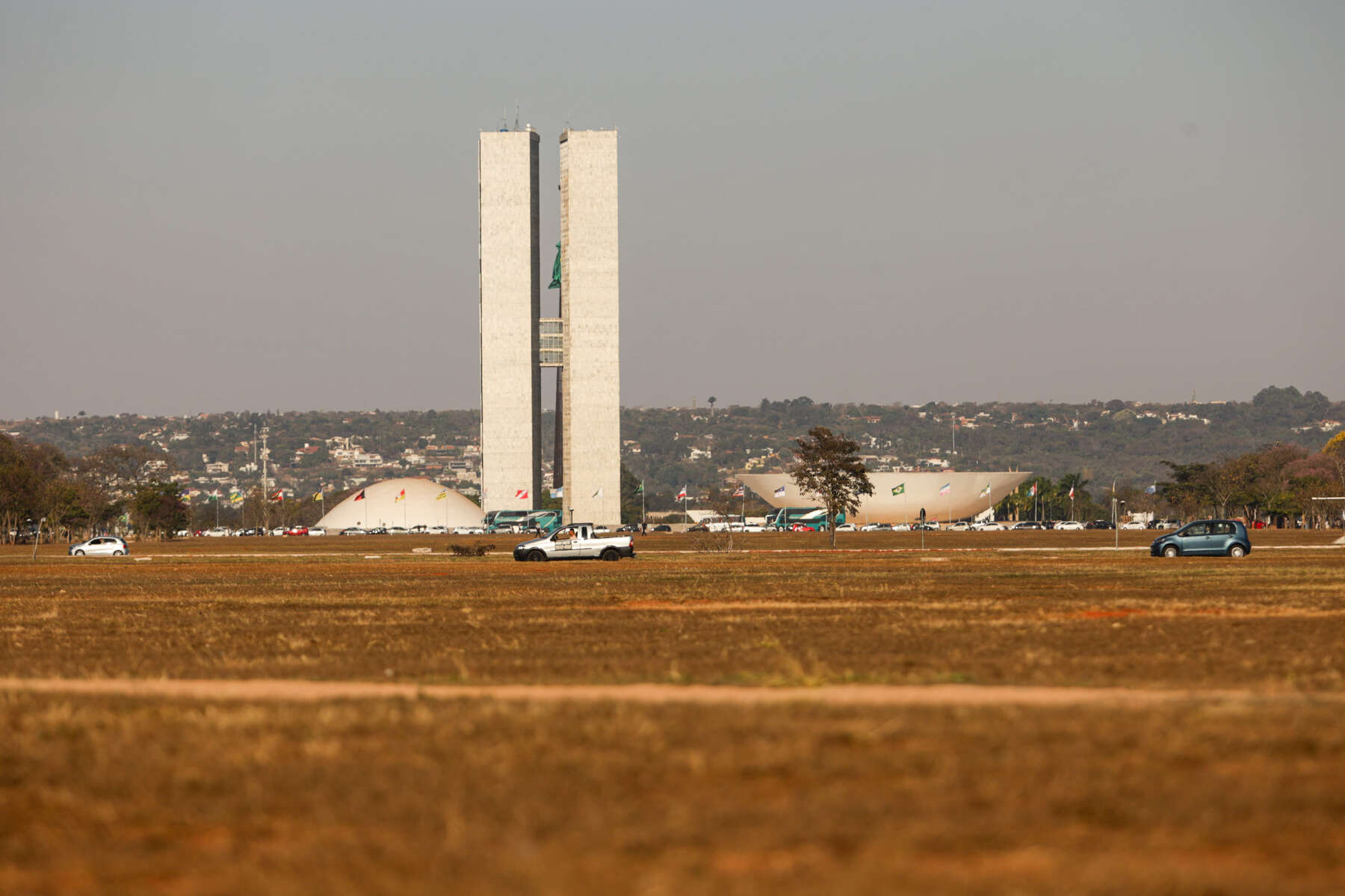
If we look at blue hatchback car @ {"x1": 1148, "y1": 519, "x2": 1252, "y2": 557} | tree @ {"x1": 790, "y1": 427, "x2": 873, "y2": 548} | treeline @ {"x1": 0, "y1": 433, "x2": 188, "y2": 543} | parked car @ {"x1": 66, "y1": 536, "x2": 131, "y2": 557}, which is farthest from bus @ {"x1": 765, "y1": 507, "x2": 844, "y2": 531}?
blue hatchback car @ {"x1": 1148, "y1": 519, "x2": 1252, "y2": 557}

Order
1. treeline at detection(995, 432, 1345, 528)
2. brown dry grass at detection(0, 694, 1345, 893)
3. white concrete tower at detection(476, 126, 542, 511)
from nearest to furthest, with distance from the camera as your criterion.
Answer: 1. brown dry grass at detection(0, 694, 1345, 893)
2. treeline at detection(995, 432, 1345, 528)
3. white concrete tower at detection(476, 126, 542, 511)

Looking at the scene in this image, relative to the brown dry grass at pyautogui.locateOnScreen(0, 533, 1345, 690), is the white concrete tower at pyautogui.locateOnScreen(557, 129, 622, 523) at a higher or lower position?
higher

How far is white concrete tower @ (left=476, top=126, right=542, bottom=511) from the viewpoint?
186 meters

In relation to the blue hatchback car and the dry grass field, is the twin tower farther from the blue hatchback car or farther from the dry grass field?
the dry grass field

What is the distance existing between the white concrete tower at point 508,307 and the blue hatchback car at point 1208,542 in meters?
134

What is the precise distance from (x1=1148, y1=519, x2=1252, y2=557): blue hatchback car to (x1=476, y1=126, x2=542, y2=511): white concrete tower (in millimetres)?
134352

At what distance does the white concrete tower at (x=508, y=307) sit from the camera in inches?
7303

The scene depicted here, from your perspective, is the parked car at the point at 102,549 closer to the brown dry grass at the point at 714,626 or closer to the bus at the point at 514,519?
the brown dry grass at the point at 714,626

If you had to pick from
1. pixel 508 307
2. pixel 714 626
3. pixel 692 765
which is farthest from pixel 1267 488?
pixel 692 765

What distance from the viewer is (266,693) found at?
1656 centimetres

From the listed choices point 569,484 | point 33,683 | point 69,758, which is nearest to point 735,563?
point 33,683

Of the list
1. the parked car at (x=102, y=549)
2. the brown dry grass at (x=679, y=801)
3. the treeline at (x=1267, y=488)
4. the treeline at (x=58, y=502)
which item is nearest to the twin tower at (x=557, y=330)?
the treeline at (x=58, y=502)

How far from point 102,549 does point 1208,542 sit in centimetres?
5824

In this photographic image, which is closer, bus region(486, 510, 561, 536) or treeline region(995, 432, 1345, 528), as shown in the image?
treeline region(995, 432, 1345, 528)
